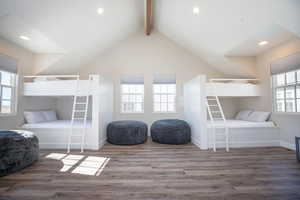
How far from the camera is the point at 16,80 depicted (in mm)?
3688

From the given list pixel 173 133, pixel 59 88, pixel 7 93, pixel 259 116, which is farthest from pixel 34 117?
pixel 259 116

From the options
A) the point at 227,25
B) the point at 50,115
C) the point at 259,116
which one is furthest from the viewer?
the point at 50,115

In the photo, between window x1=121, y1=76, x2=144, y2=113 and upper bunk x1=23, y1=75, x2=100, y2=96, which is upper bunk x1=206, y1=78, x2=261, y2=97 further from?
upper bunk x1=23, y1=75, x2=100, y2=96

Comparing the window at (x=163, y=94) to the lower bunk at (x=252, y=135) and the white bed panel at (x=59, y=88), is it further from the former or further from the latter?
the white bed panel at (x=59, y=88)

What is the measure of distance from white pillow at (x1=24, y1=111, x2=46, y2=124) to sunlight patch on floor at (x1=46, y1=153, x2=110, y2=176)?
142cm

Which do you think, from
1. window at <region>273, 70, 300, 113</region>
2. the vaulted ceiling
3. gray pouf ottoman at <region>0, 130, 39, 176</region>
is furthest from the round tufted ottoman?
window at <region>273, 70, 300, 113</region>

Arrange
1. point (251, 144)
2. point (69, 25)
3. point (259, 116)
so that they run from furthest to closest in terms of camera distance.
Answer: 1. point (259, 116)
2. point (251, 144)
3. point (69, 25)

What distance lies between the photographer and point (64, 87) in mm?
3607

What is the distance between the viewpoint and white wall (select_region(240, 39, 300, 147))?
10.9 feet

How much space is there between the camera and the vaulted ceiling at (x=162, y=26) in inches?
106

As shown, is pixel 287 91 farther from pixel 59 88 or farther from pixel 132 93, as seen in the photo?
pixel 59 88

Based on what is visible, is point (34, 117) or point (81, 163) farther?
point (34, 117)

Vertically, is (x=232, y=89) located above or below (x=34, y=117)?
above

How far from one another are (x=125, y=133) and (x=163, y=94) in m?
2.13
